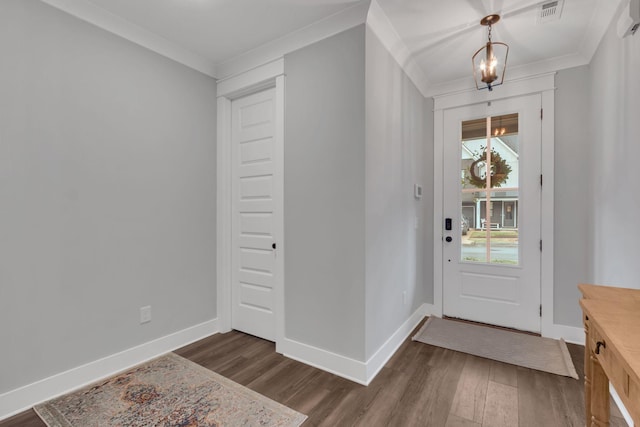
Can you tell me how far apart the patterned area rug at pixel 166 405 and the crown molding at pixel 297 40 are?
2610mm

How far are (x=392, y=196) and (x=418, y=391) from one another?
149 centimetres

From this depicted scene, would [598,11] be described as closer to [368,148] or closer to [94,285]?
[368,148]

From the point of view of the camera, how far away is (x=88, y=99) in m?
2.12

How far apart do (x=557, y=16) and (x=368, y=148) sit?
1.68 m

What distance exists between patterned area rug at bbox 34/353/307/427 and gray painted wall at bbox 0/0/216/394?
260mm

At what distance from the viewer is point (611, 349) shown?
950 mm

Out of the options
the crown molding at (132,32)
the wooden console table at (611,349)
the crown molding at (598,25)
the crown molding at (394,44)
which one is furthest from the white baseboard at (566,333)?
the crown molding at (132,32)

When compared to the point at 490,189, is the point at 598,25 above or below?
above

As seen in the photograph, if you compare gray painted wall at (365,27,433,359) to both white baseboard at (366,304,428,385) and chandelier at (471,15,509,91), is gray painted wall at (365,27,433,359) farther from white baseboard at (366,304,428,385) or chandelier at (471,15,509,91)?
chandelier at (471,15,509,91)

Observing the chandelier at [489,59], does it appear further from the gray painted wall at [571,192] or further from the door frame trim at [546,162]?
the gray painted wall at [571,192]

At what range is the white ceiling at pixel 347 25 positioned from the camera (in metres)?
2.09

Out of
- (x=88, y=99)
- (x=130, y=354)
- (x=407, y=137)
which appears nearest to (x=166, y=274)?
(x=130, y=354)

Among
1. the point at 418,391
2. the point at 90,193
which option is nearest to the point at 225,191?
the point at 90,193

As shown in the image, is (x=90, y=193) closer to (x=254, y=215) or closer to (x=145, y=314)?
(x=145, y=314)
